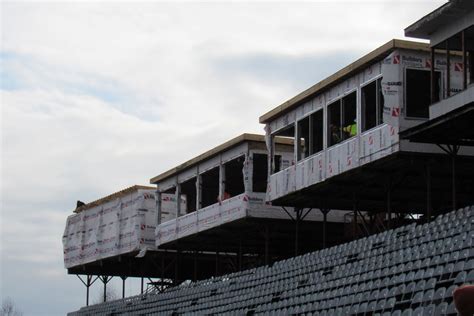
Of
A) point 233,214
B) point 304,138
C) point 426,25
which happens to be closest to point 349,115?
point 304,138

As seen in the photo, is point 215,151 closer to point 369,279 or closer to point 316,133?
point 316,133

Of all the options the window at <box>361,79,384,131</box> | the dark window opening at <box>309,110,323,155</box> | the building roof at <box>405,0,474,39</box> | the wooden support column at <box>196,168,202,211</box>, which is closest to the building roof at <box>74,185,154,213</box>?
the wooden support column at <box>196,168,202,211</box>

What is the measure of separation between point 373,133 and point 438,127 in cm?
359

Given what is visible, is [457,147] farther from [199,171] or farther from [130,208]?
[130,208]

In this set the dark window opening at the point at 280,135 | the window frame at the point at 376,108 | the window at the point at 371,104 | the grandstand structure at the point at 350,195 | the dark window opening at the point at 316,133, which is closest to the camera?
the grandstand structure at the point at 350,195

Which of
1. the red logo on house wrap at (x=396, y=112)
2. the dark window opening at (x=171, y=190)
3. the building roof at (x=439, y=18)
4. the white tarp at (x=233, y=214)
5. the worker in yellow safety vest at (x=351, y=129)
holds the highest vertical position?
the building roof at (x=439, y=18)

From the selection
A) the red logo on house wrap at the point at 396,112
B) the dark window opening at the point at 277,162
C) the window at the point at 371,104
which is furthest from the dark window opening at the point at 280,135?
the red logo on house wrap at the point at 396,112

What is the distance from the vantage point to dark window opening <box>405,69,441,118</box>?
21.3m

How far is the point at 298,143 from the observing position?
1026 inches

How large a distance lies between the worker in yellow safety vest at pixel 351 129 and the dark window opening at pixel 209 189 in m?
10.8

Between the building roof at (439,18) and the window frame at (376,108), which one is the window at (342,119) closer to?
the window frame at (376,108)

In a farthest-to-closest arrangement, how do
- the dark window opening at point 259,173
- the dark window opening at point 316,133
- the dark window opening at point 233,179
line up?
the dark window opening at point 233,179 → the dark window opening at point 259,173 → the dark window opening at point 316,133

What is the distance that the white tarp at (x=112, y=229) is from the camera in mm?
37688

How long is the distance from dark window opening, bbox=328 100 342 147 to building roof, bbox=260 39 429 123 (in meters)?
0.55
